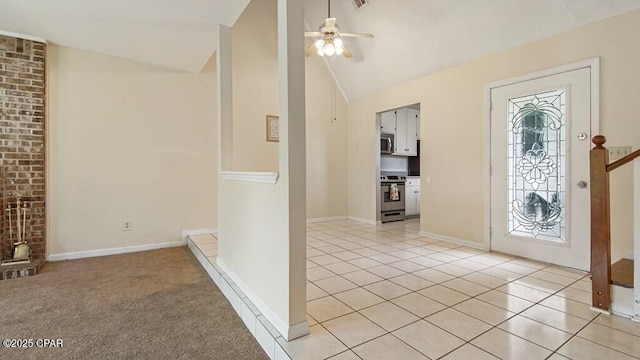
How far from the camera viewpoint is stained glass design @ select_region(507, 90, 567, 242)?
9.94ft

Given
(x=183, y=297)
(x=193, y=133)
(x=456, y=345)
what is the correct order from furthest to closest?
(x=193, y=133)
(x=183, y=297)
(x=456, y=345)

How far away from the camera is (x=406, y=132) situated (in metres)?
6.32

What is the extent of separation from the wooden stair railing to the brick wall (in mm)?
5294

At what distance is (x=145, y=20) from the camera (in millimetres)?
2865

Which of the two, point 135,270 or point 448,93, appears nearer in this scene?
point 135,270

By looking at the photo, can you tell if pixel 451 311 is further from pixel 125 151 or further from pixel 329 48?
pixel 125 151

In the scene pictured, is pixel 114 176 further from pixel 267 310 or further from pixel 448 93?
pixel 448 93

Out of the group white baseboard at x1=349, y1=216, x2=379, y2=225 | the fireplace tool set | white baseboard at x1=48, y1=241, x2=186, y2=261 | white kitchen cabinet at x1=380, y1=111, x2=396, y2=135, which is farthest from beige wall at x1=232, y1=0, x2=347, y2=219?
the fireplace tool set

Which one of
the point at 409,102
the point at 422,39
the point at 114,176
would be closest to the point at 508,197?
the point at 409,102

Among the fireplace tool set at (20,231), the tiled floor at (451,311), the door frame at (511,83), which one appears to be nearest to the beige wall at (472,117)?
the door frame at (511,83)

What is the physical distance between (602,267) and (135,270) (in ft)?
13.6

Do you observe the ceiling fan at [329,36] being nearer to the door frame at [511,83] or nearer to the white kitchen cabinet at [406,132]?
the door frame at [511,83]

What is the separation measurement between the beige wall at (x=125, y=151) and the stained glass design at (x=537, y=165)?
3.99 meters

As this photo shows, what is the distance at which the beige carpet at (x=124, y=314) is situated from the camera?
1792 mm
